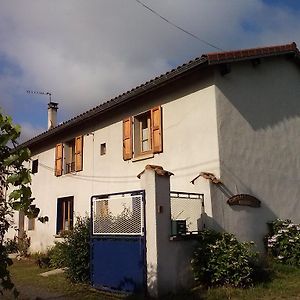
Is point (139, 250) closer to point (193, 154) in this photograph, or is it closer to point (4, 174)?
point (193, 154)

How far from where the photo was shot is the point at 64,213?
16672mm

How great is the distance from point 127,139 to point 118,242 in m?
4.79

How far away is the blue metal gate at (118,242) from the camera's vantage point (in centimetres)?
852

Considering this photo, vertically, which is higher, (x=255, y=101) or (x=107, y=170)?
(x=255, y=101)

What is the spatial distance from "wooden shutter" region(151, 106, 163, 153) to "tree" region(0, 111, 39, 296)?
7661 millimetres

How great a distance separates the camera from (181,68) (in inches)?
415

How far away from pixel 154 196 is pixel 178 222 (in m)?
0.91

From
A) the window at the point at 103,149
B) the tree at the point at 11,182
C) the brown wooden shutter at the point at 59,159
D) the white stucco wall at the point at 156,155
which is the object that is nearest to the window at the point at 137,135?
the white stucco wall at the point at 156,155

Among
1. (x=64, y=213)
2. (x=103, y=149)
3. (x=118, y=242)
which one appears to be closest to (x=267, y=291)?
(x=118, y=242)

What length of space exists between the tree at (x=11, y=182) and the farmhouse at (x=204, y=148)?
4324 millimetres

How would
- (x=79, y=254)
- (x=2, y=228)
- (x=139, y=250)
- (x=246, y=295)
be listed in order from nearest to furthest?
(x=2, y=228), (x=246, y=295), (x=139, y=250), (x=79, y=254)

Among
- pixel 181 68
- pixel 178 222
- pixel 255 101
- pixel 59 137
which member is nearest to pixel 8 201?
pixel 178 222

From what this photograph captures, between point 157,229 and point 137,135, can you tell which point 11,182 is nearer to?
point 157,229

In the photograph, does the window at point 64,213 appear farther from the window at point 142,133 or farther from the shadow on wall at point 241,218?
the shadow on wall at point 241,218
